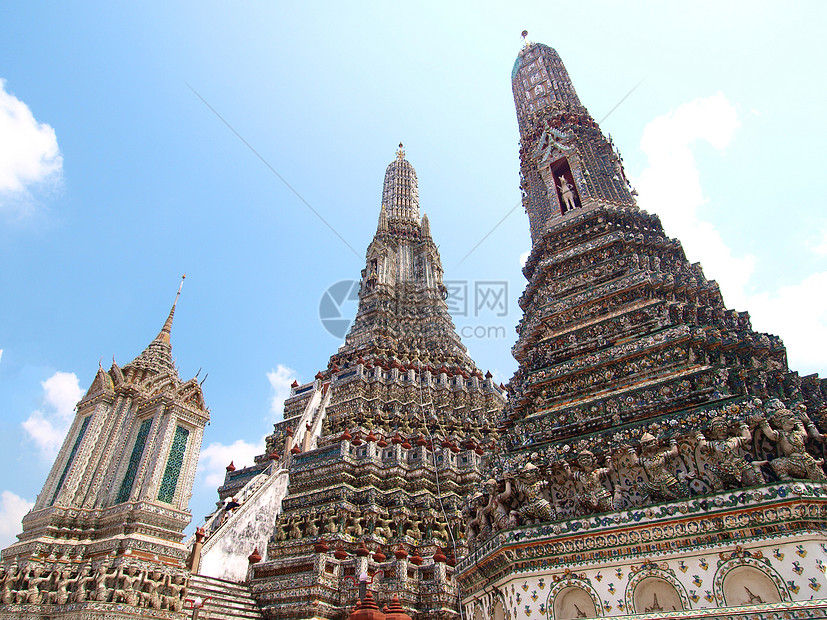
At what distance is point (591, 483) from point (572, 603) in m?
1.44

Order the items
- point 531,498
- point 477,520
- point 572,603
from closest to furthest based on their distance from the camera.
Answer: point 572,603
point 531,498
point 477,520

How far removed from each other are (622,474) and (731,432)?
1.44 meters

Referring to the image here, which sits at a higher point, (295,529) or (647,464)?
(295,529)

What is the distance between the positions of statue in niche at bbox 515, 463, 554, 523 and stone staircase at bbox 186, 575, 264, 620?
8.34 meters

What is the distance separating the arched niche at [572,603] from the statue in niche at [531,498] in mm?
829

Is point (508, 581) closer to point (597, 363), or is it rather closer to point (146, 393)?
point (597, 363)

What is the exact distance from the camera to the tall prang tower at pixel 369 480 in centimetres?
1198

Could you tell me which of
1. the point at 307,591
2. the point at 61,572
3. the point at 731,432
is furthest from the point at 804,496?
the point at 61,572

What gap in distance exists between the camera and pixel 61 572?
9.57 metres

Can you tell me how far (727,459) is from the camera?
5668 millimetres

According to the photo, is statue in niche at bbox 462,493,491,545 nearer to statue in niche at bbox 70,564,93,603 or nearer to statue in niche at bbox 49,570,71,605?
statue in niche at bbox 70,564,93,603

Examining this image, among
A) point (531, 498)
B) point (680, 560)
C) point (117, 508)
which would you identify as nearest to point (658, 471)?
point (680, 560)

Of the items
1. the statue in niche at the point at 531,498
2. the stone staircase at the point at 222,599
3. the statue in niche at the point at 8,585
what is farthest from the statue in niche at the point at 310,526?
the statue in niche at the point at 531,498

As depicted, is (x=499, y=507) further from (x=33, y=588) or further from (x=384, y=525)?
(x=384, y=525)
